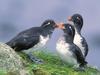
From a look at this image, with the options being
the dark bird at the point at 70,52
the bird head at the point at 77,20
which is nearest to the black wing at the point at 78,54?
the dark bird at the point at 70,52

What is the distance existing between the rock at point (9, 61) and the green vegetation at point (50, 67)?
0.78 feet

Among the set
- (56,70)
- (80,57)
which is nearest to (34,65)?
(56,70)

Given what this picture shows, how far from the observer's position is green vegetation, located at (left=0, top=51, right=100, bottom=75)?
16.7m

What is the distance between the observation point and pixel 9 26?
110 ft

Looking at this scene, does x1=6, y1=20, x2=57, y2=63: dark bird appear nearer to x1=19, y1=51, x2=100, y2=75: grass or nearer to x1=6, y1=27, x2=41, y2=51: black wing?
x1=6, y1=27, x2=41, y2=51: black wing

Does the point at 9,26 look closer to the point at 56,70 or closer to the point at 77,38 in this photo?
the point at 77,38

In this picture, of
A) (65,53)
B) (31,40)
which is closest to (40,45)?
(31,40)

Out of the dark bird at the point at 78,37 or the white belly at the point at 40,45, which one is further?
the dark bird at the point at 78,37

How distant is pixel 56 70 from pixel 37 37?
147 cm

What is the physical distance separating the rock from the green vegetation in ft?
0.78

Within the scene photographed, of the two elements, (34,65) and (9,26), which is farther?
(9,26)

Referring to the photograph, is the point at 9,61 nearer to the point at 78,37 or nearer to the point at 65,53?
the point at 65,53

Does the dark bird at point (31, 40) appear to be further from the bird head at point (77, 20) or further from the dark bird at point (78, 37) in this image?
the bird head at point (77, 20)

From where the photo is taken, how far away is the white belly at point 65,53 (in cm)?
1842
